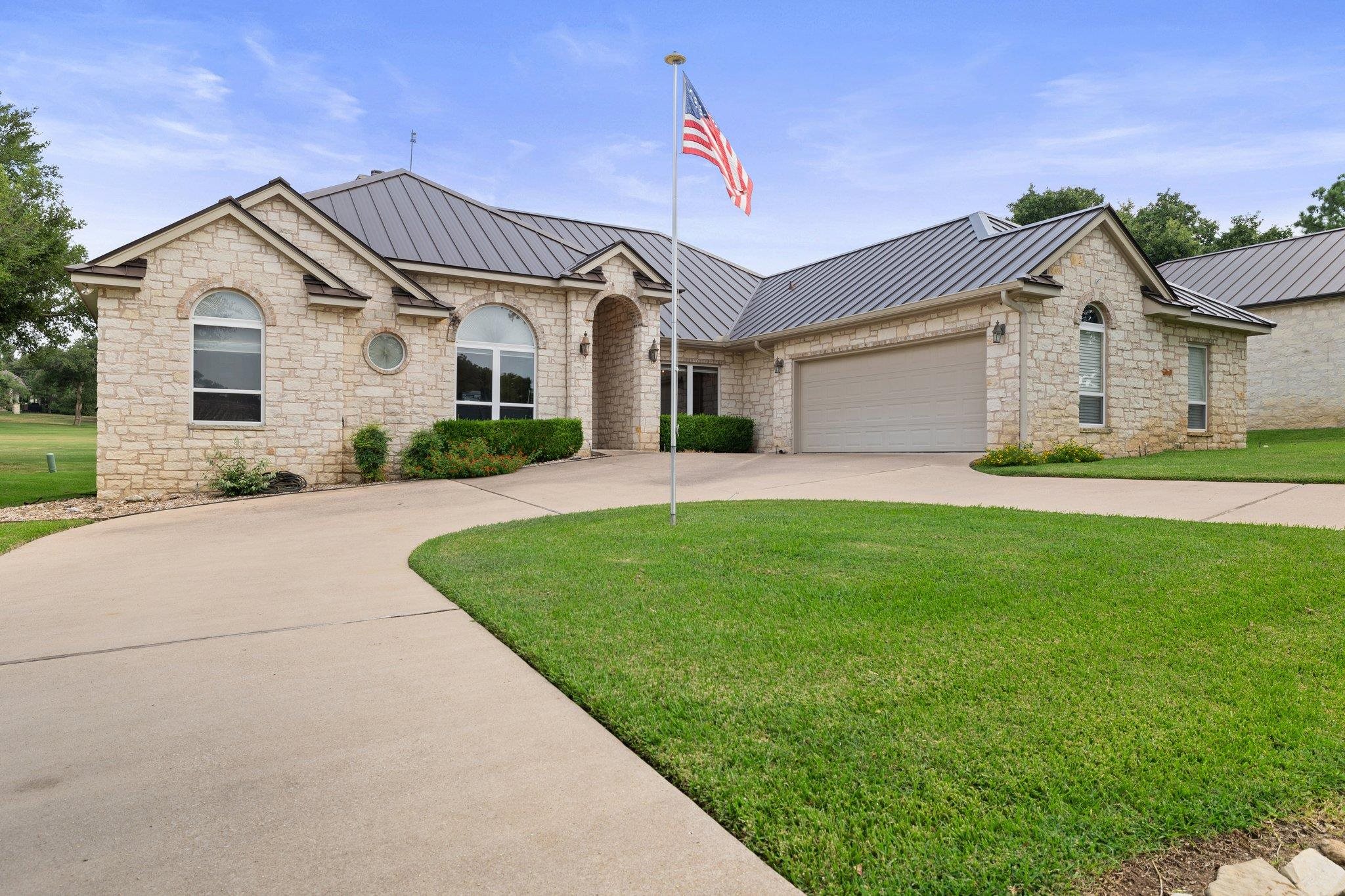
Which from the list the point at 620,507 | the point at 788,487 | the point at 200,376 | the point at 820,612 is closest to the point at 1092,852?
the point at 820,612

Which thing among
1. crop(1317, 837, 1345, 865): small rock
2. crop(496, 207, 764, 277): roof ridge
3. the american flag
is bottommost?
crop(1317, 837, 1345, 865): small rock

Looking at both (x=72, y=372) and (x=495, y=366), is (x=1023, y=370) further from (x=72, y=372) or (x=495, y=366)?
(x=72, y=372)

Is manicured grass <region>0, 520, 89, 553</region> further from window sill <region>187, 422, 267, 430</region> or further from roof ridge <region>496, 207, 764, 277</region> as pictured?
roof ridge <region>496, 207, 764, 277</region>

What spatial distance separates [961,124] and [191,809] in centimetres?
1858

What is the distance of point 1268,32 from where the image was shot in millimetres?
12609

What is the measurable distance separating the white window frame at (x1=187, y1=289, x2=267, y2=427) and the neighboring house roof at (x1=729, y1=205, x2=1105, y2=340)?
37.3ft

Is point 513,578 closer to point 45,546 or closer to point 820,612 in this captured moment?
point 820,612

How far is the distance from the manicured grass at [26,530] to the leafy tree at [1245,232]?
47.7 m

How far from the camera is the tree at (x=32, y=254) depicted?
17.6 meters

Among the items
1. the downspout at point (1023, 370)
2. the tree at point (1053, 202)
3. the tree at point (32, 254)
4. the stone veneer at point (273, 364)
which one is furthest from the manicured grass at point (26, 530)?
the tree at point (1053, 202)

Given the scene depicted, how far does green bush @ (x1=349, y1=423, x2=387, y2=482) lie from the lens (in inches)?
531

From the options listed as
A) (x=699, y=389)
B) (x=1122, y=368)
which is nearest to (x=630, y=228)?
(x=699, y=389)

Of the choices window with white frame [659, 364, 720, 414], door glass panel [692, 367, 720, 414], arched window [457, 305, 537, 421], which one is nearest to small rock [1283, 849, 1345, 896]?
arched window [457, 305, 537, 421]

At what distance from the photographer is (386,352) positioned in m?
14.6
